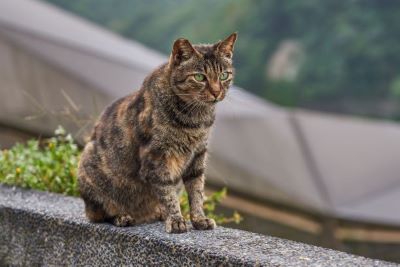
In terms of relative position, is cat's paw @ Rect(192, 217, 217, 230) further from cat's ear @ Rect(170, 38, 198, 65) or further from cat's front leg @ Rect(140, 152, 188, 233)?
cat's ear @ Rect(170, 38, 198, 65)

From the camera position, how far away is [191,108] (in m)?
3.25

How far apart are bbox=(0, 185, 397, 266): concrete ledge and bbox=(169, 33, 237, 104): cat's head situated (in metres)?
0.62

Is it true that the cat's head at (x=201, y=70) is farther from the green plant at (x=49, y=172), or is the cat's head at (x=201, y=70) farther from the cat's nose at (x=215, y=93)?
the green plant at (x=49, y=172)

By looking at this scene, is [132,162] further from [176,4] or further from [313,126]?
[176,4]

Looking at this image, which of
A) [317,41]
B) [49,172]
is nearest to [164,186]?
[49,172]

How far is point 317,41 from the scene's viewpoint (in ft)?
117

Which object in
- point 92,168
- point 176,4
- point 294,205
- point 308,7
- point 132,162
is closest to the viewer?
point 132,162

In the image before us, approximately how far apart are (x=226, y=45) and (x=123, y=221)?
0.96 m

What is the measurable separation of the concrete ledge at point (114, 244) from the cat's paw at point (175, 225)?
0.04 metres

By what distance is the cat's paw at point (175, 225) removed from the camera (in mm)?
3191

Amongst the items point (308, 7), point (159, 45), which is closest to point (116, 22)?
point (159, 45)

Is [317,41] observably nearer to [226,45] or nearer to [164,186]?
[226,45]

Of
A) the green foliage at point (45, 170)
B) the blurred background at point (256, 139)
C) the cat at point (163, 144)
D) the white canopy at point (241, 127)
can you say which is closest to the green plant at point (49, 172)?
the green foliage at point (45, 170)

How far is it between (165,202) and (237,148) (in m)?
9.07
